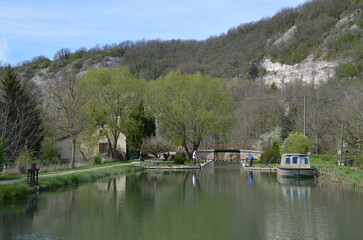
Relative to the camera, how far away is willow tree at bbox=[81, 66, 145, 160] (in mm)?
54156

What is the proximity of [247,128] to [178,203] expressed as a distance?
52048 millimetres

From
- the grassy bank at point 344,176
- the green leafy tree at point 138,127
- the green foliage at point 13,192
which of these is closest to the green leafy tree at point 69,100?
the green leafy tree at point 138,127

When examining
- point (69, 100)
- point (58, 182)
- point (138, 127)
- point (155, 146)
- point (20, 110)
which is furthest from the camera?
point (155, 146)

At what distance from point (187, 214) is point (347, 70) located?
84740 mm

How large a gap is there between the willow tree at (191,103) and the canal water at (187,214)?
27.5 meters

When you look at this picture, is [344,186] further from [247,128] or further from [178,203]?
[247,128]

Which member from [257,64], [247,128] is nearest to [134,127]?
[247,128]

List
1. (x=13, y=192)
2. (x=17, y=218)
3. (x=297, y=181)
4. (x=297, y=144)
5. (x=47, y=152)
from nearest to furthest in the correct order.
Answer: (x=17, y=218), (x=13, y=192), (x=297, y=181), (x=47, y=152), (x=297, y=144)

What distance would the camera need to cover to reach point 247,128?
75000 millimetres

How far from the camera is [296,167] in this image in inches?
1548

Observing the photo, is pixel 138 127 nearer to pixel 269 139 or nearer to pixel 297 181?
pixel 269 139

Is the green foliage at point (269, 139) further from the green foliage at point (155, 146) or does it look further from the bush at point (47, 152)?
the bush at point (47, 152)

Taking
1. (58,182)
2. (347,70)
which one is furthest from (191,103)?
(347,70)

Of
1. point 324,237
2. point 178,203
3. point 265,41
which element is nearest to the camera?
point 324,237
